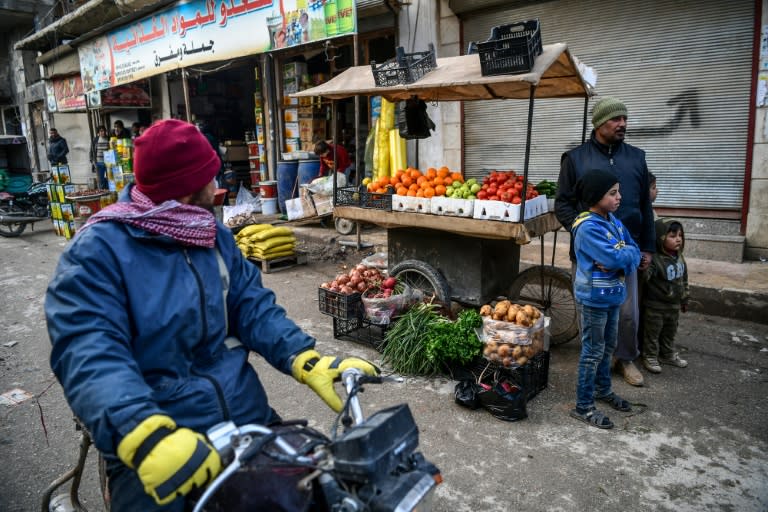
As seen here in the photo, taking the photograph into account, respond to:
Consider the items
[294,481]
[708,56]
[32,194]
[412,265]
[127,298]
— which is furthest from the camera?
[32,194]

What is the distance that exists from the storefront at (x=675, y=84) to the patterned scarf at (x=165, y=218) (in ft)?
22.3

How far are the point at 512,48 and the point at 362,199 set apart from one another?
220 cm

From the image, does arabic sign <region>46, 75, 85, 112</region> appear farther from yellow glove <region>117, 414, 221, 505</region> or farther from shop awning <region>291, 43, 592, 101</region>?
yellow glove <region>117, 414, 221, 505</region>

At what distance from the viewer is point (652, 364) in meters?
4.47

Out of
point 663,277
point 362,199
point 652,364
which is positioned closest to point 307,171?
point 362,199

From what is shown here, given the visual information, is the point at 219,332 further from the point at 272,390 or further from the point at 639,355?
the point at 639,355

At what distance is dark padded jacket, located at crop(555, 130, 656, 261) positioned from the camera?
4.13m

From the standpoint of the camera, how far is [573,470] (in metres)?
3.25

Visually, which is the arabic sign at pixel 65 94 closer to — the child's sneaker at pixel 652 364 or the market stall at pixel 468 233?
the market stall at pixel 468 233

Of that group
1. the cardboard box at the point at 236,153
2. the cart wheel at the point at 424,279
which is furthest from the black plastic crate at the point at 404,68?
the cardboard box at the point at 236,153

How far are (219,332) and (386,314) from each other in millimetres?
3138

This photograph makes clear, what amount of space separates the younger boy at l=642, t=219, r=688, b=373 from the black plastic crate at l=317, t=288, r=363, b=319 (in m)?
2.54

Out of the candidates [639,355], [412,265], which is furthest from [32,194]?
[639,355]

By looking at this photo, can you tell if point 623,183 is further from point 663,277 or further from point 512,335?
point 512,335
